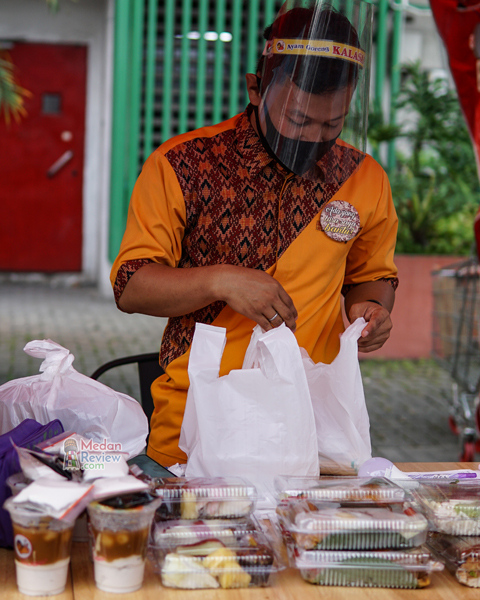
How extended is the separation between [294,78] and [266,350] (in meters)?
0.61

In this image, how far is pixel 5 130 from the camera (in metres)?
9.02

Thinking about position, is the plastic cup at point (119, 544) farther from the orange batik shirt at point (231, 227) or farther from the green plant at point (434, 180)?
the green plant at point (434, 180)

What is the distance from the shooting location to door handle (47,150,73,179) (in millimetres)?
9164

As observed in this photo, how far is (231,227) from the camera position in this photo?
1.84 meters

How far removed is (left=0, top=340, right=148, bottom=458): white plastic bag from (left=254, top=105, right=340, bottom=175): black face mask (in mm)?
671

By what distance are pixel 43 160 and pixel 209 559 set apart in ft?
28.2

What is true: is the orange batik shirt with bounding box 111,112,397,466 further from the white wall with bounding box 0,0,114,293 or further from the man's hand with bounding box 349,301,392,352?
the white wall with bounding box 0,0,114,293

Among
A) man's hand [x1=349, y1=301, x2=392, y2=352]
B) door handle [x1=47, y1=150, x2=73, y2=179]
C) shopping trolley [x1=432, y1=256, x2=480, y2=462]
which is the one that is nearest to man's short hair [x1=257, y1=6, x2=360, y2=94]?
man's hand [x1=349, y1=301, x2=392, y2=352]

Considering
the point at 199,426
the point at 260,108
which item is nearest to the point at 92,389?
the point at 199,426

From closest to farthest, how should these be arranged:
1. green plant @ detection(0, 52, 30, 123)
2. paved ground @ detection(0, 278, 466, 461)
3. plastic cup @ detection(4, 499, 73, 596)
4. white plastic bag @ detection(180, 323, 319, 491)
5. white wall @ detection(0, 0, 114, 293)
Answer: plastic cup @ detection(4, 499, 73, 596), white plastic bag @ detection(180, 323, 319, 491), paved ground @ detection(0, 278, 466, 461), green plant @ detection(0, 52, 30, 123), white wall @ detection(0, 0, 114, 293)

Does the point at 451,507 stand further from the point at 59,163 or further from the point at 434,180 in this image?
the point at 59,163

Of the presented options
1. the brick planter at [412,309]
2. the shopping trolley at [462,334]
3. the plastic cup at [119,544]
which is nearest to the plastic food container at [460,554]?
the plastic cup at [119,544]

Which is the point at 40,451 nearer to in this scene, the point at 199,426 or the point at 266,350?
the point at 199,426

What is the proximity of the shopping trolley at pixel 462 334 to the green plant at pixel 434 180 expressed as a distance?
278 cm
